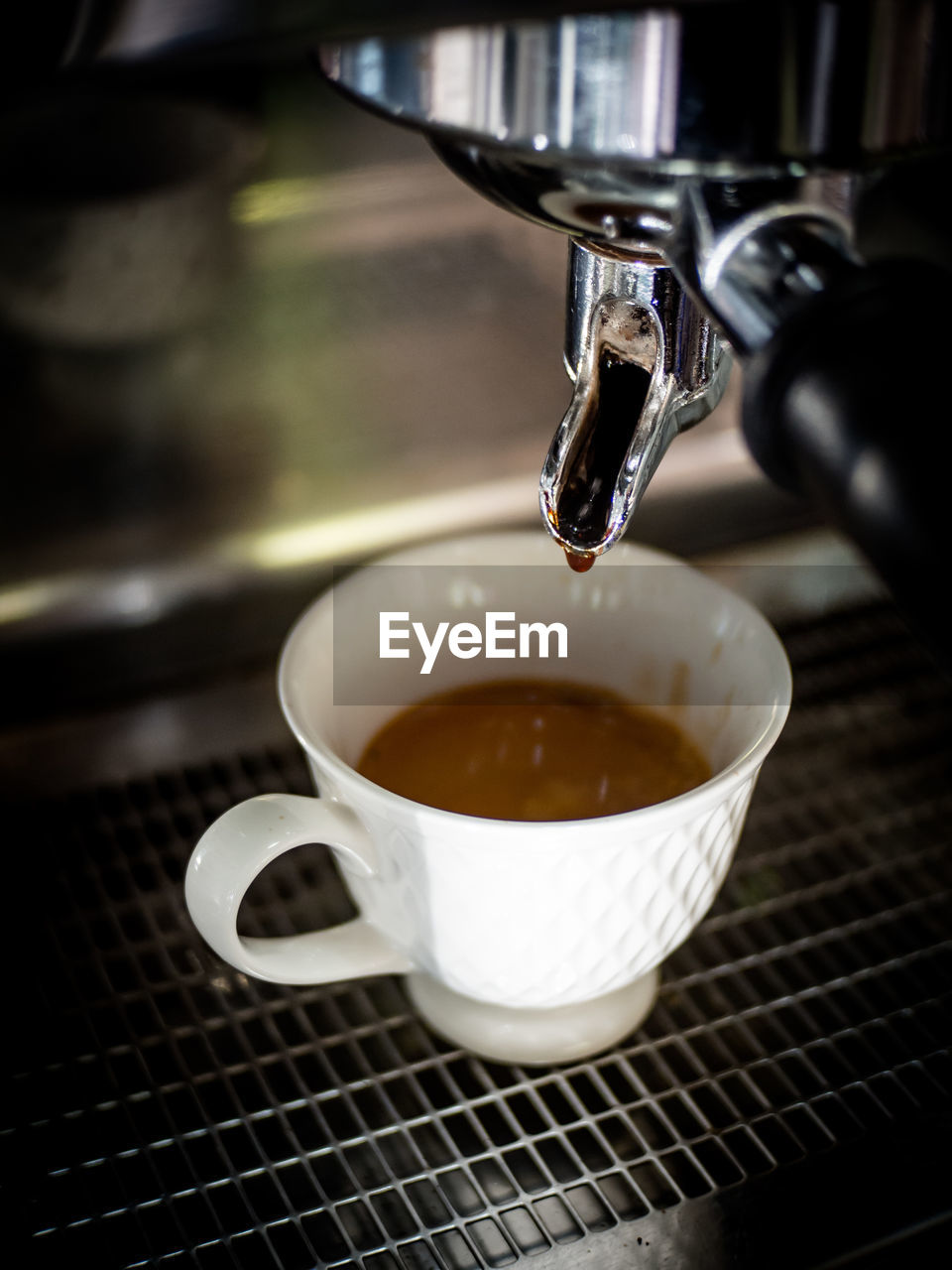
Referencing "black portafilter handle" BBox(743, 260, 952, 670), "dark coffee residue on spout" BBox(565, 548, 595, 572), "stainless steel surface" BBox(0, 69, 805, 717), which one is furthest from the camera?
"stainless steel surface" BBox(0, 69, 805, 717)

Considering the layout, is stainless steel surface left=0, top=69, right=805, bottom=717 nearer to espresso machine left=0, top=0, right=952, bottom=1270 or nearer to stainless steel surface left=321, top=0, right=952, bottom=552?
espresso machine left=0, top=0, right=952, bottom=1270

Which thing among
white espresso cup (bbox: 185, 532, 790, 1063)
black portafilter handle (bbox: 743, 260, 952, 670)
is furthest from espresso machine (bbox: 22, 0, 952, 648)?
white espresso cup (bbox: 185, 532, 790, 1063)

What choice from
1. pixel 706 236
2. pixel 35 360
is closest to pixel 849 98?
pixel 706 236

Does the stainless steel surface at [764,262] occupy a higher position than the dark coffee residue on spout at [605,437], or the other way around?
the stainless steel surface at [764,262]

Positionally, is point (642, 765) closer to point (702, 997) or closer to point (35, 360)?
point (702, 997)

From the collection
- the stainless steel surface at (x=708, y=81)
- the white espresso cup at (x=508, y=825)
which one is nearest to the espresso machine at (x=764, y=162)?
the stainless steel surface at (x=708, y=81)

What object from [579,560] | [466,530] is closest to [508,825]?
[579,560]

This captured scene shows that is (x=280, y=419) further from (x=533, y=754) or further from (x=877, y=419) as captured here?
(x=877, y=419)

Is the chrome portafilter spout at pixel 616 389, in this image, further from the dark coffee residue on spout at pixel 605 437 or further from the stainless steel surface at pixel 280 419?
the stainless steel surface at pixel 280 419
